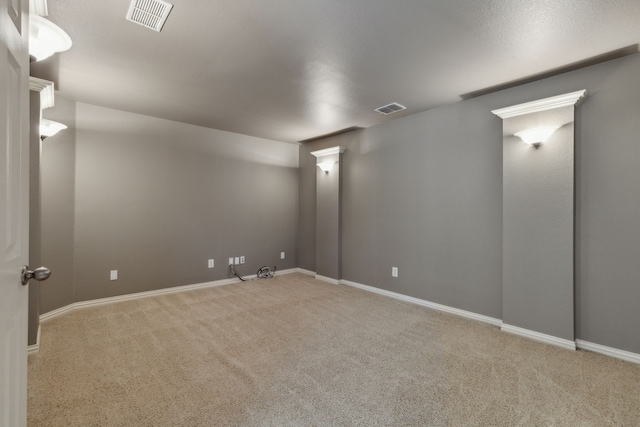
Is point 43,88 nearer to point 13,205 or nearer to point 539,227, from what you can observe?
point 13,205

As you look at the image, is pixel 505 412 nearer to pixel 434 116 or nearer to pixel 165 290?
pixel 434 116

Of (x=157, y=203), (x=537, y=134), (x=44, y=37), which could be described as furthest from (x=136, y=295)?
(x=537, y=134)

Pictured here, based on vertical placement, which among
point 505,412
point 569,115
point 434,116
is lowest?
point 505,412

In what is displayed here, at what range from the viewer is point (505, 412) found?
1892 mm

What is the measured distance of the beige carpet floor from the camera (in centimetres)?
186

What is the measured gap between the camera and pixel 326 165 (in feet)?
17.0

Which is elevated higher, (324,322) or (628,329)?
(628,329)

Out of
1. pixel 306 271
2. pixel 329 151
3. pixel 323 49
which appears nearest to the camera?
pixel 323 49

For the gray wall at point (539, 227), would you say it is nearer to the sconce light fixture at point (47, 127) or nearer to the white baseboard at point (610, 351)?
the white baseboard at point (610, 351)

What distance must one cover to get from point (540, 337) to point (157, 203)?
4.93 m

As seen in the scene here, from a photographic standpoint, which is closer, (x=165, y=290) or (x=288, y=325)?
(x=288, y=325)

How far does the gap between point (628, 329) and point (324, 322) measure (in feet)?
8.91

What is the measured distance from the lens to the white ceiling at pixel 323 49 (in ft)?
6.61

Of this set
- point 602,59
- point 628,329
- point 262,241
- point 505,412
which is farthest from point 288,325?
point 602,59
